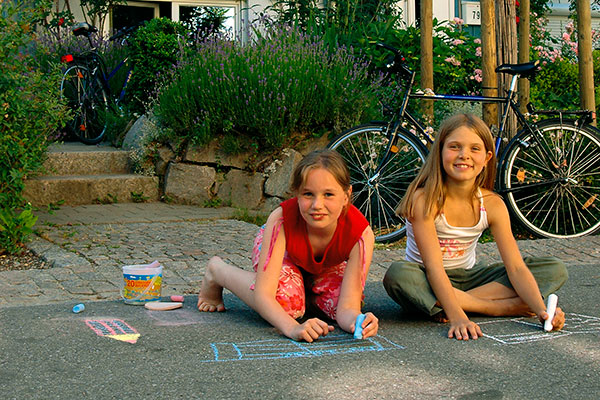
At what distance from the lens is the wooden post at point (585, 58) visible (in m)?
7.02

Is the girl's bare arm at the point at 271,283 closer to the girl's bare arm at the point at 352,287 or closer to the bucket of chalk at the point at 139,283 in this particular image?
the girl's bare arm at the point at 352,287

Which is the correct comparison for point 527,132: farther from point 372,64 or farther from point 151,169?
point 151,169

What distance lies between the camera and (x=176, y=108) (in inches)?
293

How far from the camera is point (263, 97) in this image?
7121mm

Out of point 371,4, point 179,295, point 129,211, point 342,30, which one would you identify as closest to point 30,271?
point 179,295

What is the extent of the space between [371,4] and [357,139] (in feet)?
16.6

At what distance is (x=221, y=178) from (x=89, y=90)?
2315 millimetres

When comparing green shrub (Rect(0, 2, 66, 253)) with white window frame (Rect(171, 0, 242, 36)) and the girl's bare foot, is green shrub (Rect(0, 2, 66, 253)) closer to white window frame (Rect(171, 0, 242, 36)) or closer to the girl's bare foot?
the girl's bare foot

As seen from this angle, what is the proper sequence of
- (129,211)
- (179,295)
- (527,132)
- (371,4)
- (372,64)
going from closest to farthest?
(179,295)
(527,132)
(129,211)
(372,64)
(371,4)

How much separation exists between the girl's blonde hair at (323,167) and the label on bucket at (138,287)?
101cm

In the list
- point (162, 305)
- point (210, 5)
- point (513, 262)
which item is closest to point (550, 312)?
point (513, 262)

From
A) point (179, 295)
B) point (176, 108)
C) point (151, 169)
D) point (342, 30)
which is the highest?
point (342, 30)

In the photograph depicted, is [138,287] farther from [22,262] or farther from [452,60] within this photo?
[452,60]

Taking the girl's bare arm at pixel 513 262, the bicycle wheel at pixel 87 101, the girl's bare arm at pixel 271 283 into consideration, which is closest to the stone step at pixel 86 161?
the bicycle wheel at pixel 87 101
